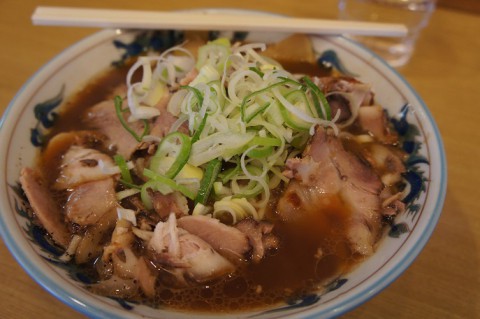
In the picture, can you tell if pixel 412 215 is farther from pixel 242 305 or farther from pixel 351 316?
pixel 242 305

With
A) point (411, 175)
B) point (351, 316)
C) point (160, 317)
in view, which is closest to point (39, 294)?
point (160, 317)

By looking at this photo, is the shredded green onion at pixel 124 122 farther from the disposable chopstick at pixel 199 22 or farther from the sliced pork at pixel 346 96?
the sliced pork at pixel 346 96

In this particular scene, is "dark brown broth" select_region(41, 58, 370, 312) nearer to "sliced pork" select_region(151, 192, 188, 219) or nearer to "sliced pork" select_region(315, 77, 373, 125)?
"sliced pork" select_region(151, 192, 188, 219)

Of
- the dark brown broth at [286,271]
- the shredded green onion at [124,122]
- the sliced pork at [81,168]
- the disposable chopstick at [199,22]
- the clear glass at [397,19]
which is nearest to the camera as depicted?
the dark brown broth at [286,271]

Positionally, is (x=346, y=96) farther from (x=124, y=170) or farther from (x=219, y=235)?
(x=124, y=170)

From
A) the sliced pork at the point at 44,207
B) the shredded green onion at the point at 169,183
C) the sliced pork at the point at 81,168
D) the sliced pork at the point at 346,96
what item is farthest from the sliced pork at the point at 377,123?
the sliced pork at the point at 44,207
